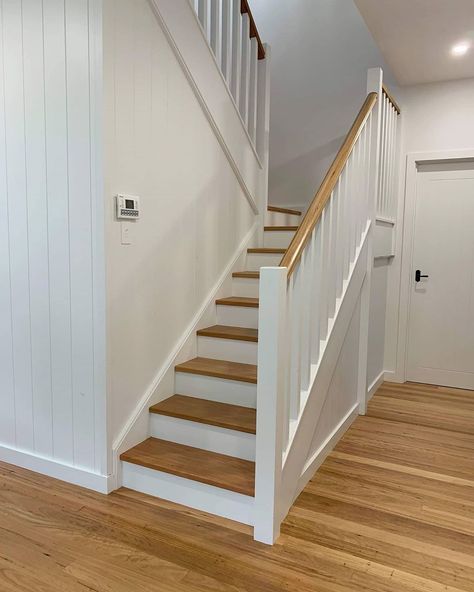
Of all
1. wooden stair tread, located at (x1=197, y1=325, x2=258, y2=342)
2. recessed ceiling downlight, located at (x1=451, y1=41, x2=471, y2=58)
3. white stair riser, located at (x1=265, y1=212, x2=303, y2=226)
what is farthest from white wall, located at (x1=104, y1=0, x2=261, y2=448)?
recessed ceiling downlight, located at (x1=451, y1=41, x2=471, y2=58)

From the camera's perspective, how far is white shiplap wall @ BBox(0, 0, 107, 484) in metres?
2.18

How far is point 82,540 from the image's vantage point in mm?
1966

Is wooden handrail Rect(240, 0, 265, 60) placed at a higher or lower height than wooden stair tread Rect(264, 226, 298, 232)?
higher

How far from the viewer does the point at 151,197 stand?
2449 mm

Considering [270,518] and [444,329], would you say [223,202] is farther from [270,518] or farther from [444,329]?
[444,329]

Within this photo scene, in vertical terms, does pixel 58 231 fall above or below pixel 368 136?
below

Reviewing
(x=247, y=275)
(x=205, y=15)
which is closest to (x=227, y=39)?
(x=205, y=15)

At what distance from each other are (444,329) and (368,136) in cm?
192

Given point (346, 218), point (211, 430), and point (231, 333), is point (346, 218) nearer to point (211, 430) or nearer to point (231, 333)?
point (231, 333)

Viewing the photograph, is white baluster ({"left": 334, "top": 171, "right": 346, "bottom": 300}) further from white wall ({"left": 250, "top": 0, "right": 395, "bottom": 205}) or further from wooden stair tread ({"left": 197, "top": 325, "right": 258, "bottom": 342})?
white wall ({"left": 250, "top": 0, "right": 395, "bottom": 205})

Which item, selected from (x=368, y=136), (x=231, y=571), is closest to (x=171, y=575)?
(x=231, y=571)

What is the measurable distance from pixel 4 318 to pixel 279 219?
96.4 inches

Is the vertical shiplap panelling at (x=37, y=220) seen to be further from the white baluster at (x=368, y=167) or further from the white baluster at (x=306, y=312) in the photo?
the white baluster at (x=368, y=167)

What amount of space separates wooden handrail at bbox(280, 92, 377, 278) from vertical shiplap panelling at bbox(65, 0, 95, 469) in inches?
37.2
